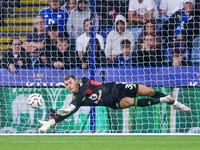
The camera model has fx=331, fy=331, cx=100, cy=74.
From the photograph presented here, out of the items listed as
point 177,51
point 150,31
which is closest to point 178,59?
point 177,51

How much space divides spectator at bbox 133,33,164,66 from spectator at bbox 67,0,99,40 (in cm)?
94

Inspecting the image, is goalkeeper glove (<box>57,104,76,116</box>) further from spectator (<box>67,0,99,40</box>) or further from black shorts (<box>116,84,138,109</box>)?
spectator (<box>67,0,99,40</box>)

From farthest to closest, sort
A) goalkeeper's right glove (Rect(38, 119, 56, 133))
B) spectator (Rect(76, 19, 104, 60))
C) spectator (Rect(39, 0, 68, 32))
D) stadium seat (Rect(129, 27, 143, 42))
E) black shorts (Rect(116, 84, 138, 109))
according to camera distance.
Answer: spectator (Rect(39, 0, 68, 32))
stadium seat (Rect(129, 27, 143, 42))
spectator (Rect(76, 19, 104, 60))
black shorts (Rect(116, 84, 138, 109))
goalkeeper's right glove (Rect(38, 119, 56, 133))

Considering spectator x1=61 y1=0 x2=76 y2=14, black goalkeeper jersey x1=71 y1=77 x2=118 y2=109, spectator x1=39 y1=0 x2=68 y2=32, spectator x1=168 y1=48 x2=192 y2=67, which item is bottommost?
black goalkeeper jersey x1=71 y1=77 x2=118 y2=109

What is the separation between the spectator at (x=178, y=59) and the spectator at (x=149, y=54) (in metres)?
0.19

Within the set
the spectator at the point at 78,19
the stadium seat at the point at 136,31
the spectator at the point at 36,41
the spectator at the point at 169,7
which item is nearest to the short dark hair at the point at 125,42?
the stadium seat at the point at 136,31

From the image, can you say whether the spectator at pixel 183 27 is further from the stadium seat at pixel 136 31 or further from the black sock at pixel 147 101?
the black sock at pixel 147 101

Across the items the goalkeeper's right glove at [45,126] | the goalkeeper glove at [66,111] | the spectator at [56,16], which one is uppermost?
the spectator at [56,16]

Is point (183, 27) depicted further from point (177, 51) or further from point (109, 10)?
point (109, 10)

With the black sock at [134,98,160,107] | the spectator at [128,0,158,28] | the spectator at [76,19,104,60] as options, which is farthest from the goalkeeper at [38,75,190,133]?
the spectator at [128,0,158,28]

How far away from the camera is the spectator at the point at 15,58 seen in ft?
19.4

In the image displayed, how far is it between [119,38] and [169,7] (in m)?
1.06
